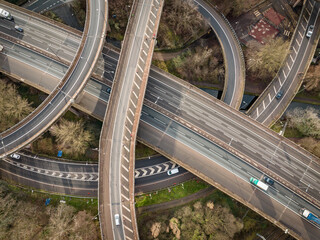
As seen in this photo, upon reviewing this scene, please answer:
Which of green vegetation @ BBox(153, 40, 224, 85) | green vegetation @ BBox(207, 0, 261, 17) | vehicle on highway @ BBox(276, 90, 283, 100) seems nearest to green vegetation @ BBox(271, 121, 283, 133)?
vehicle on highway @ BBox(276, 90, 283, 100)

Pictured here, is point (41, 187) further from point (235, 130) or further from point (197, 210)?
point (235, 130)

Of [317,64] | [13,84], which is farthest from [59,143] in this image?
[317,64]

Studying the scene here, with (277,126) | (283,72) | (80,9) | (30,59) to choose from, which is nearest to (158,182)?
(277,126)

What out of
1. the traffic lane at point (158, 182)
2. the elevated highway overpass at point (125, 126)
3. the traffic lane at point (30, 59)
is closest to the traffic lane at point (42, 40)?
the traffic lane at point (30, 59)

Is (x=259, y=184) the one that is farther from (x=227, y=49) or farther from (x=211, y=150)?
(x=227, y=49)

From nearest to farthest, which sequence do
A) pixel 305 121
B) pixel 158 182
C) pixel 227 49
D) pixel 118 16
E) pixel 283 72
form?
1. pixel 305 121
2. pixel 158 182
3. pixel 283 72
4. pixel 227 49
5. pixel 118 16

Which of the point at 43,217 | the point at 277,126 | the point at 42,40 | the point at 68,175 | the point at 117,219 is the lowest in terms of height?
the point at 43,217

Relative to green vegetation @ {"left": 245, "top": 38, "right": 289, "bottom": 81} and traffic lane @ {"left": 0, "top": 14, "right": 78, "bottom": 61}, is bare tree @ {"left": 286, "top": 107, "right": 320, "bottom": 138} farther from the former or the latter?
traffic lane @ {"left": 0, "top": 14, "right": 78, "bottom": 61}
